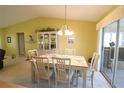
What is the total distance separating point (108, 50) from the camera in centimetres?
438

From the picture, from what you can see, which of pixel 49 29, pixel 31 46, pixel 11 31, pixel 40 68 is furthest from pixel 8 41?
pixel 40 68

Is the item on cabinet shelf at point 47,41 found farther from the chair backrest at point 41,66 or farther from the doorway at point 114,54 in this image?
the chair backrest at point 41,66

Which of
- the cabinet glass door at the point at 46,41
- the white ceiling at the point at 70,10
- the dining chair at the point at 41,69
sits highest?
the white ceiling at the point at 70,10


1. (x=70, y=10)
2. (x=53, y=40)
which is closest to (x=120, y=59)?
(x=70, y=10)

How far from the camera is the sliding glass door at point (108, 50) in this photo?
3978 millimetres

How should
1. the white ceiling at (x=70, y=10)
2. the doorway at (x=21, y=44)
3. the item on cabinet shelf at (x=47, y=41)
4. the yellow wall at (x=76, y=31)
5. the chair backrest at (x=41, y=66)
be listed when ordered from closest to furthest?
the chair backrest at (x=41, y=66)
the white ceiling at (x=70, y=10)
the yellow wall at (x=76, y=31)
the item on cabinet shelf at (x=47, y=41)
the doorway at (x=21, y=44)

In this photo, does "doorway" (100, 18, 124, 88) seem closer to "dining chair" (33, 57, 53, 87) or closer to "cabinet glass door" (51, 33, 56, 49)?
"dining chair" (33, 57, 53, 87)

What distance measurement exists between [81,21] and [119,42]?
3459mm

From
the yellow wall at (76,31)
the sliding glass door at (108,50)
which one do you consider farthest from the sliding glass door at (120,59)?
the yellow wall at (76,31)

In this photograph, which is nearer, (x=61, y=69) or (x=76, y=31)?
(x=61, y=69)

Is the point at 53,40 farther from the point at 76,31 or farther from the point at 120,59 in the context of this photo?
the point at 120,59

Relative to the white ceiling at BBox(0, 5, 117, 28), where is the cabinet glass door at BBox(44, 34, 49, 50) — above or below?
below

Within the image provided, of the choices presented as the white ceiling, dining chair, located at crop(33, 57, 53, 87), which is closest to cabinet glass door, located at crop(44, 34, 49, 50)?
the white ceiling

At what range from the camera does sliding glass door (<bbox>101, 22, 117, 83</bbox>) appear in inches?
157
